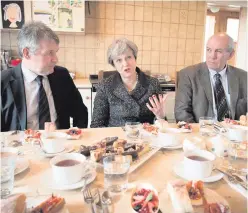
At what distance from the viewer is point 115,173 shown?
33.1 inches

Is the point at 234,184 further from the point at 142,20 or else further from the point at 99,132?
the point at 142,20

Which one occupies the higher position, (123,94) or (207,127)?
(123,94)

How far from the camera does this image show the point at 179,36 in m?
3.55

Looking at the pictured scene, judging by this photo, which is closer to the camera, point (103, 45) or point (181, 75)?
point (181, 75)

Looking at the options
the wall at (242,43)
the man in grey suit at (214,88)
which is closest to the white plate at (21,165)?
the man in grey suit at (214,88)

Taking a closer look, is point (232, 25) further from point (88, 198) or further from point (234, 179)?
point (88, 198)

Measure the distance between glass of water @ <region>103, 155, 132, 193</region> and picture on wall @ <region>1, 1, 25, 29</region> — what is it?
245 cm

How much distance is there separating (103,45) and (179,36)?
43.5 inches

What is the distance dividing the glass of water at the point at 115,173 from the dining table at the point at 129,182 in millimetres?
24

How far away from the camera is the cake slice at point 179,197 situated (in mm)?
682

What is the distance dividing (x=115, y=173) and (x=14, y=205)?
326 mm

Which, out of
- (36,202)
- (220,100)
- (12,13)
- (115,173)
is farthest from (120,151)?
(12,13)

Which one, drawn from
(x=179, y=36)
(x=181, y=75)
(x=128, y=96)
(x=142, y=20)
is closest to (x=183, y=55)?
(x=179, y=36)

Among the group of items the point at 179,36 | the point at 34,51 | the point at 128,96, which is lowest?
the point at 128,96
